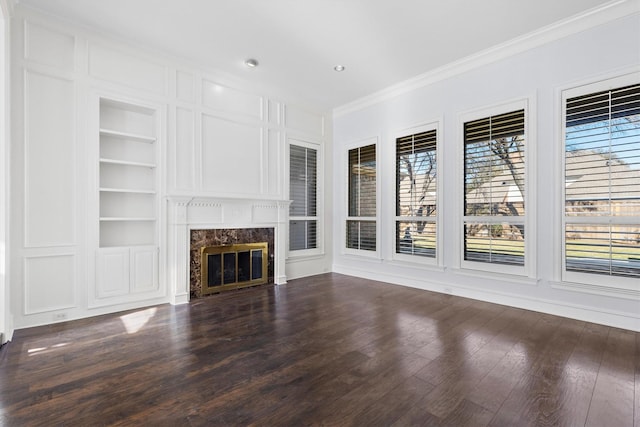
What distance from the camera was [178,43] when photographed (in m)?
3.79

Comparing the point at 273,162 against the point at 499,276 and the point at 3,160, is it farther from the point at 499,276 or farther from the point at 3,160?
the point at 499,276

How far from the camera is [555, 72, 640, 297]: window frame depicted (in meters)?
3.05

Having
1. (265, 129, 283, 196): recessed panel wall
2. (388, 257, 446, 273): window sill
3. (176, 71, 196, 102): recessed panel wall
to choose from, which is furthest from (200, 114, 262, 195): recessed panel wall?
(388, 257, 446, 273): window sill

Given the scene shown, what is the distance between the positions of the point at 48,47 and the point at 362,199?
4532 millimetres

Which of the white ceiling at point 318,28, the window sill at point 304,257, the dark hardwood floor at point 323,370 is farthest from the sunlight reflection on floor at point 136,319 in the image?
the white ceiling at point 318,28

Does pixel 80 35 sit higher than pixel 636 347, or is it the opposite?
pixel 80 35

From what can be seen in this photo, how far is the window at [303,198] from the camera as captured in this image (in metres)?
5.53

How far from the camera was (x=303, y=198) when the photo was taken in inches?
224

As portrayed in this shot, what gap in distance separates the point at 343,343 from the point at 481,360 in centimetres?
108

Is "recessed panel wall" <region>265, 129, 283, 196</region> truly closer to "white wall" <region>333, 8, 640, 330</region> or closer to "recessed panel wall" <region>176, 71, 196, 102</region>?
"recessed panel wall" <region>176, 71, 196, 102</region>

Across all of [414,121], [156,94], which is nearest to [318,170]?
[414,121]

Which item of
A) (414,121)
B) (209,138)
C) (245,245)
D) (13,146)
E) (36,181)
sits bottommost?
(245,245)

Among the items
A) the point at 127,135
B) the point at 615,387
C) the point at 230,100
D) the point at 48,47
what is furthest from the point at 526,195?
the point at 48,47

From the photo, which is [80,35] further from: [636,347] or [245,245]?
[636,347]
